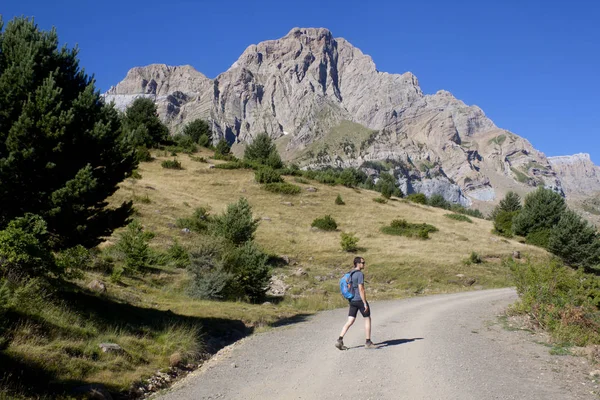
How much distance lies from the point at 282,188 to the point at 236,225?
71.6ft

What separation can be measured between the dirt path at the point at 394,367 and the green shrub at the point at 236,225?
12.6 meters

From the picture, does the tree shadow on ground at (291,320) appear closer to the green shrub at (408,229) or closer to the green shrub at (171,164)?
the green shrub at (408,229)

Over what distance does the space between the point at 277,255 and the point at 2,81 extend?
67.0 feet

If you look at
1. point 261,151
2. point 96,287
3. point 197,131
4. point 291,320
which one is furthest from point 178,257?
point 197,131

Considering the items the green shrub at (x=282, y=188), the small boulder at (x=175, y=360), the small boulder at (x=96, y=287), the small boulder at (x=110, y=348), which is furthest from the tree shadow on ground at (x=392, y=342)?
the green shrub at (x=282, y=188)

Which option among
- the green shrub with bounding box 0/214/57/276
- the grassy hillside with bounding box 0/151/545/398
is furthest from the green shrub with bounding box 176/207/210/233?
the green shrub with bounding box 0/214/57/276

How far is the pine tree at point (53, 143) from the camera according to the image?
28.3 ft

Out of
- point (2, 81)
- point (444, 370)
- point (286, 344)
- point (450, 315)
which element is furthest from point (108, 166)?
point (450, 315)

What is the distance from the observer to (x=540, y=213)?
4269cm

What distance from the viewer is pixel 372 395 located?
19.5 ft

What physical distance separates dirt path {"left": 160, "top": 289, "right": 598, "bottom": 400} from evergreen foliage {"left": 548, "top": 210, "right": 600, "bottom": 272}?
26.7 metres

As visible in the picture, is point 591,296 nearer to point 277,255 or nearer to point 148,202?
point 277,255

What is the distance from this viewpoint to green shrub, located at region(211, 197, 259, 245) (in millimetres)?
24031

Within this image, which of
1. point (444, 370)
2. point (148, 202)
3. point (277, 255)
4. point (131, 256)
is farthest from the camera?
point (148, 202)
